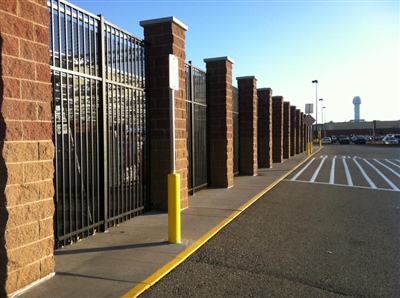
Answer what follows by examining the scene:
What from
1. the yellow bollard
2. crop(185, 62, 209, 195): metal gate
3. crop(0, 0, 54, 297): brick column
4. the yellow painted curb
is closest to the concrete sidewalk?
the yellow painted curb

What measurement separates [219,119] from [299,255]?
682 centimetres

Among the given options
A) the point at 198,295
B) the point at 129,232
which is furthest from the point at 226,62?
the point at 198,295

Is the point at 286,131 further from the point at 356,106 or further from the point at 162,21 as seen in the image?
the point at 356,106

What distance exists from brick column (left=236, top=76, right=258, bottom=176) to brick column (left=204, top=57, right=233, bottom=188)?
11.1 feet

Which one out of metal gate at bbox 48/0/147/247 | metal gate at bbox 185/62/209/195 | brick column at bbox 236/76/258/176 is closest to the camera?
metal gate at bbox 48/0/147/247

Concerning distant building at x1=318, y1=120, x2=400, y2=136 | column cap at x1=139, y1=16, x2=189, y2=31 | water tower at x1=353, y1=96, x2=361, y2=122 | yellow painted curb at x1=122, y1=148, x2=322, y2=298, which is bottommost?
yellow painted curb at x1=122, y1=148, x2=322, y2=298

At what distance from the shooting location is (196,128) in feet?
34.4

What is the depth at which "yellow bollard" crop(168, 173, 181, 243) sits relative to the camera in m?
5.49

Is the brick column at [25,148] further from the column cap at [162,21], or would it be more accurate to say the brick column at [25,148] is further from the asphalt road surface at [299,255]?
the column cap at [162,21]

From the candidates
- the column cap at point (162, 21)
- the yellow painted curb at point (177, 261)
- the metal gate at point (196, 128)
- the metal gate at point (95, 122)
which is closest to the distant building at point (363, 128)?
the metal gate at point (196, 128)

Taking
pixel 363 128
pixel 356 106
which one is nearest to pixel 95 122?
pixel 363 128

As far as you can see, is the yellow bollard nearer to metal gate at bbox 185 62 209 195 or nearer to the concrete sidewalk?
the concrete sidewalk

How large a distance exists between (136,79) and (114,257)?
12.1 ft

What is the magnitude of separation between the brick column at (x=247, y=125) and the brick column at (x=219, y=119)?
11.1 ft
